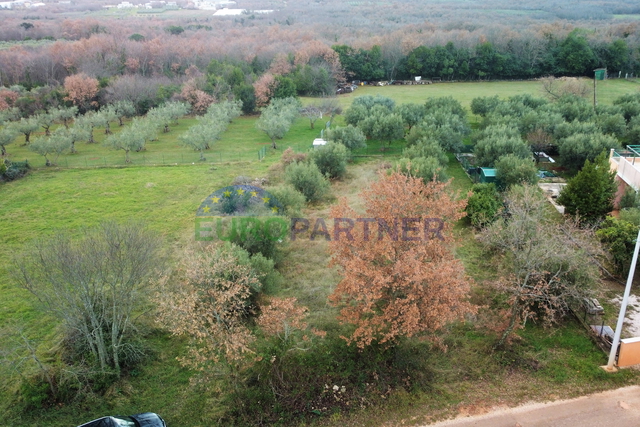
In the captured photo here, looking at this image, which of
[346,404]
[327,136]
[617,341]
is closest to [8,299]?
[346,404]

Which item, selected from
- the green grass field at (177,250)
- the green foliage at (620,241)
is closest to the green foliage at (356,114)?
the green grass field at (177,250)

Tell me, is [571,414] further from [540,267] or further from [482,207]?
[482,207]

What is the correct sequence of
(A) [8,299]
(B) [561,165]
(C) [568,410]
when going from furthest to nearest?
(B) [561,165], (A) [8,299], (C) [568,410]

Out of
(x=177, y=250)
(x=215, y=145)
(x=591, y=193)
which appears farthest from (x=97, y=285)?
(x=215, y=145)

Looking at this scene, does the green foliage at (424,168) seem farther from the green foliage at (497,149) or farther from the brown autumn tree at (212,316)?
the brown autumn tree at (212,316)

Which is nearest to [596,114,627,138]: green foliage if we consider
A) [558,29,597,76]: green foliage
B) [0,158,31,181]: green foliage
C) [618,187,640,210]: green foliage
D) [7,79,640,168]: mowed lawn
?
[618,187,640,210]: green foliage

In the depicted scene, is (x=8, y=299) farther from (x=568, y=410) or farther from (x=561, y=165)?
(x=561, y=165)
